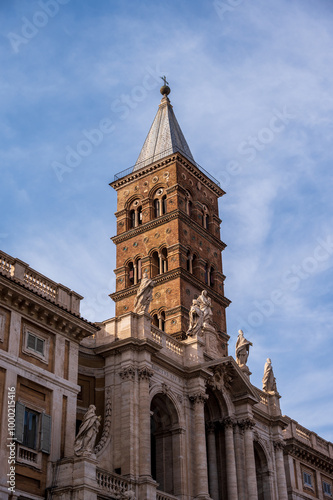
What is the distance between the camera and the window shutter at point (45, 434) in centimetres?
3481

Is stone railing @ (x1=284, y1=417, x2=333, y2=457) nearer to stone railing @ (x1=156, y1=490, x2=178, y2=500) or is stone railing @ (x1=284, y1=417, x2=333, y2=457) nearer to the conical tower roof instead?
stone railing @ (x1=156, y1=490, x2=178, y2=500)

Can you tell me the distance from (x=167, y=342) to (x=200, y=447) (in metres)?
6.44

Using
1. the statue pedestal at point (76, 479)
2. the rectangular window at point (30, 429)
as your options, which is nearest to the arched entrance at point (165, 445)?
the statue pedestal at point (76, 479)

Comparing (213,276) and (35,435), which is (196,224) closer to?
(213,276)

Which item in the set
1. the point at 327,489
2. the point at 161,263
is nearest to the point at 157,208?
the point at 161,263

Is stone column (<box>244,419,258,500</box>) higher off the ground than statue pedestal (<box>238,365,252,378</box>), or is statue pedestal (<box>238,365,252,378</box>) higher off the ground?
statue pedestal (<box>238,365,252,378</box>)

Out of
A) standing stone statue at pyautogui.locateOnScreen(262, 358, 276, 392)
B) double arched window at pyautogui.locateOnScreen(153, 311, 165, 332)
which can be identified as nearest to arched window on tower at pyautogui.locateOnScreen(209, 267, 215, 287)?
double arched window at pyautogui.locateOnScreen(153, 311, 165, 332)

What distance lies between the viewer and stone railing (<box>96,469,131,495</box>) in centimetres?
3544

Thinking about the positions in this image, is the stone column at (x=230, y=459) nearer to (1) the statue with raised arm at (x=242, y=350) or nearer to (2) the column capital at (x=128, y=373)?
(1) the statue with raised arm at (x=242, y=350)

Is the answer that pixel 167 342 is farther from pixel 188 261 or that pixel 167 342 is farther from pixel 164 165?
pixel 164 165

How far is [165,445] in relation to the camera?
44.4 metres

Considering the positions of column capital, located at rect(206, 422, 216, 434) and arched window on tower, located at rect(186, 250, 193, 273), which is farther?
arched window on tower, located at rect(186, 250, 193, 273)

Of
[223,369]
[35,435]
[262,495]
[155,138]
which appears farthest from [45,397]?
[155,138]

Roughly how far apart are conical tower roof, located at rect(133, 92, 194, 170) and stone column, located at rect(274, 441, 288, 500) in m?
31.9
